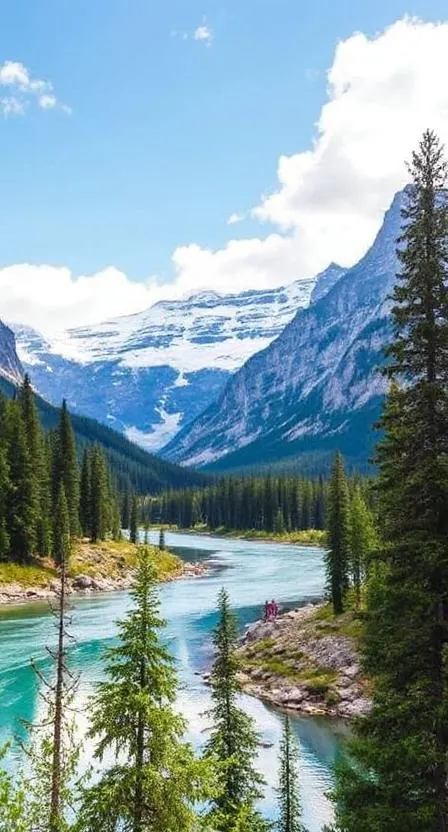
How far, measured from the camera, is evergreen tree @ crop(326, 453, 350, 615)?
7375 centimetres

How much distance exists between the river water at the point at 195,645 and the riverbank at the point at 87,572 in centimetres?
437

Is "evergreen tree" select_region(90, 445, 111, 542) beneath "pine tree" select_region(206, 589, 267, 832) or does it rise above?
above

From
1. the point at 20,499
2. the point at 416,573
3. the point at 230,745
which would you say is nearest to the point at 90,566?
the point at 20,499

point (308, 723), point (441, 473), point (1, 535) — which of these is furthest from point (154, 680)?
point (1, 535)

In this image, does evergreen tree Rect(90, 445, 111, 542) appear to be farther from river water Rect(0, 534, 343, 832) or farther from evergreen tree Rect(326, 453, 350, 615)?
evergreen tree Rect(326, 453, 350, 615)

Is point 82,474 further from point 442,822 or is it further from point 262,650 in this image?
point 442,822

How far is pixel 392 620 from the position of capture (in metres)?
21.4

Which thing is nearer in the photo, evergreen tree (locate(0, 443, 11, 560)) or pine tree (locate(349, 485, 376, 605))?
pine tree (locate(349, 485, 376, 605))

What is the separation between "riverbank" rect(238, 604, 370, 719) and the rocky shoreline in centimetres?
2199

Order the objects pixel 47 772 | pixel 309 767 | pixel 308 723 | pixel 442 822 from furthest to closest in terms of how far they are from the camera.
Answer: pixel 308 723 → pixel 309 767 → pixel 47 772 → pixel 442 822

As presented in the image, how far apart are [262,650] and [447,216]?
5526 centimetres

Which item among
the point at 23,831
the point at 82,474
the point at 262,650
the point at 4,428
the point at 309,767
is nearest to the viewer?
the point at 23,831

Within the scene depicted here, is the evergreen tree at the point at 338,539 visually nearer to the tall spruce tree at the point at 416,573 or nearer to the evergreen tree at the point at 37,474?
the evergreen tree at the point at 37,474

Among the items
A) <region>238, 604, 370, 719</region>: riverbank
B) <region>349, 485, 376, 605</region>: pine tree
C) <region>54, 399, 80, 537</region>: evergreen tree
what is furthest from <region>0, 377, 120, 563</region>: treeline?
<region>349, 485, 376, 605</region>: pine tree
